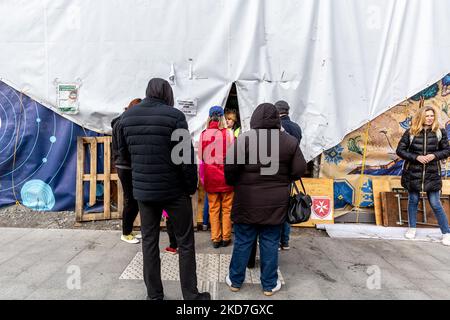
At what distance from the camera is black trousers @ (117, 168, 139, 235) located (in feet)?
13.2

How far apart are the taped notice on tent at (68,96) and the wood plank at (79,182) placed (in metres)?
0.48

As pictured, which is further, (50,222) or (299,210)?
(50,222)

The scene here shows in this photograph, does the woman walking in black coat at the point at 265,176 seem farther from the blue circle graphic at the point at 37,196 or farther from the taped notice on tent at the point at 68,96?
the blue circle graphic at the point at 37,196

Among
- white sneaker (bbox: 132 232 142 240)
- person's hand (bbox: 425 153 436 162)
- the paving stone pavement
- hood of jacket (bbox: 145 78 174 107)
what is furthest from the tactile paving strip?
person's hand (bbox: 425 153 436 162)

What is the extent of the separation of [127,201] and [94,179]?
3.50 feet

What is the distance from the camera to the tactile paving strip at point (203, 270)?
11.3ft

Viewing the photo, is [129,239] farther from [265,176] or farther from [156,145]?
[265,176]

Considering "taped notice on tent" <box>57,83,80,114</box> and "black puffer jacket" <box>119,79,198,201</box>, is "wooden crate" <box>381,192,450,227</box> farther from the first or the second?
"taped notice on tent" <box>57,83,80,114</box>

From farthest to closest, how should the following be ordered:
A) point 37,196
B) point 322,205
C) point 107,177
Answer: point 37,196 → point 322,205 → point 107,177

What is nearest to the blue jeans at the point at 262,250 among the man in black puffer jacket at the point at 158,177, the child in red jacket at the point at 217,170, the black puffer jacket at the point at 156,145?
the man in black puffer jacket at the point at 158,177

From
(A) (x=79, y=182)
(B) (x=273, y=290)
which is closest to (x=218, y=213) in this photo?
(B) (x=273, y=290)

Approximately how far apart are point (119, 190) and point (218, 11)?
289 cm

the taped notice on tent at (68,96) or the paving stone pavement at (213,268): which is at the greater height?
the taped notice on tent at (68,96)

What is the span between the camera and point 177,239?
290 centimetres
